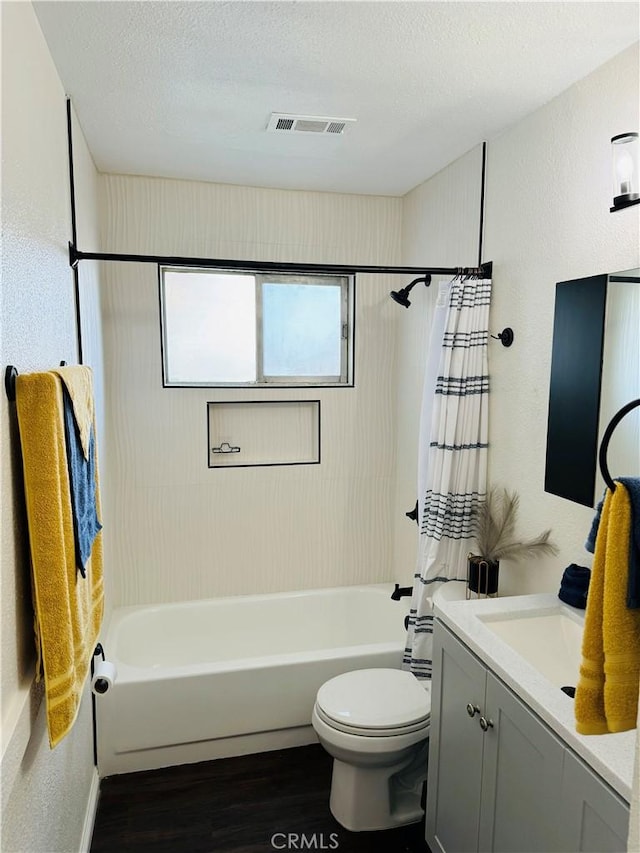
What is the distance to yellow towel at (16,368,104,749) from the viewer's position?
1.26 m

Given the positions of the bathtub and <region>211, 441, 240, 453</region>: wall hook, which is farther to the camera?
<region>211, 441, 240, 453</region>: wall hook

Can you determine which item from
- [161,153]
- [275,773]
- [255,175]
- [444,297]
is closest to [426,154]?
[444,297]

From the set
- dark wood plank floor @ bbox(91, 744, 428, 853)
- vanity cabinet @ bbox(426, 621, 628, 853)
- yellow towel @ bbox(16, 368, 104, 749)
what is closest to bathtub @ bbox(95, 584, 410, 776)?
dark wood plank floor @ bbox(91, 744, 428, 853)

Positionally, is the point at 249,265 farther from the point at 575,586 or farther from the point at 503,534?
the point at 575,586

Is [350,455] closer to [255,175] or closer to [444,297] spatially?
[444,297]

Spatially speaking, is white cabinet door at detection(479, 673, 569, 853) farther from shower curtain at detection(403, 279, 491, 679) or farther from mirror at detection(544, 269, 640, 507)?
shower curtain at detection(403, 279, 491, 679)

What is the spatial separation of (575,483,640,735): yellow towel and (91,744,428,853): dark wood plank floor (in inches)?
59.7

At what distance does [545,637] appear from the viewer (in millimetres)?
1803

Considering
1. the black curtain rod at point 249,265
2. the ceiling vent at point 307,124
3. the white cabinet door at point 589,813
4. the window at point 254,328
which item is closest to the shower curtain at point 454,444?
the black curtain rod at point 249,265

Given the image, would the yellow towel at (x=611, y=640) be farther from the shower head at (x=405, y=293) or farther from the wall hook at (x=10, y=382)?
the shower head at (x=405, y=293)

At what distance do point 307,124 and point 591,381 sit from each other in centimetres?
140

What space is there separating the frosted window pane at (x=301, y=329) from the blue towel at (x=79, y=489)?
170cm

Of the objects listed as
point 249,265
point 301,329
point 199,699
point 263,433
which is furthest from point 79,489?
point 301,329

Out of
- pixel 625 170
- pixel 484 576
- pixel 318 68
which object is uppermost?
pixel 318 68
